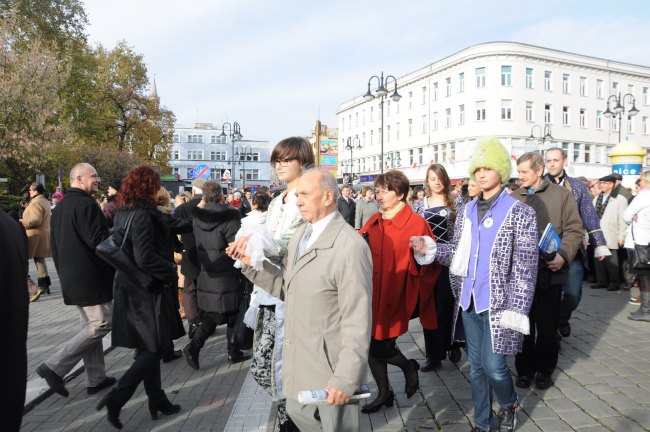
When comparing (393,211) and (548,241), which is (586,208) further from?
(393,211)

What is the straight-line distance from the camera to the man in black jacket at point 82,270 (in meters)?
4.68

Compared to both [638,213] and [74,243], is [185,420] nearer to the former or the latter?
[74,243]

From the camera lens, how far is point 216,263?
5.55m

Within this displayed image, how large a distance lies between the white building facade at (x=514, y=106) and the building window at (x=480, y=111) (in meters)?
0.09

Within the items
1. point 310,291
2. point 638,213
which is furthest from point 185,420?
point 638,213

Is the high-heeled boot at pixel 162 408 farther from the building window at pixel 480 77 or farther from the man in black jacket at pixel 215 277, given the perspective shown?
the building window at pixel 480 77

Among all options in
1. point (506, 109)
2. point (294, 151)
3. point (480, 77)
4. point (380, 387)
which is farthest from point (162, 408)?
point (480, 77)

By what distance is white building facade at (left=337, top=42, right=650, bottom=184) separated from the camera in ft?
151

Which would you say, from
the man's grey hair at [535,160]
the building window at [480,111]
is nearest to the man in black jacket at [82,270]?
the man's grey hair at [535,160]

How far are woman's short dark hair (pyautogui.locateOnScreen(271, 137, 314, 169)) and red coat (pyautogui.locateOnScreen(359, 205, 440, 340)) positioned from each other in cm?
104

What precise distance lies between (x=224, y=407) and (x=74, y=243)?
2.05 meters

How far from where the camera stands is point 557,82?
48.8 meters

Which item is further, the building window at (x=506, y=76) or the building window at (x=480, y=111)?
the building window at (x=480, y=111)

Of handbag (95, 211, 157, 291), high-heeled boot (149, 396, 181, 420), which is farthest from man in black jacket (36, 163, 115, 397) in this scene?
high-heeled boot (149, 396, 181, 420)
